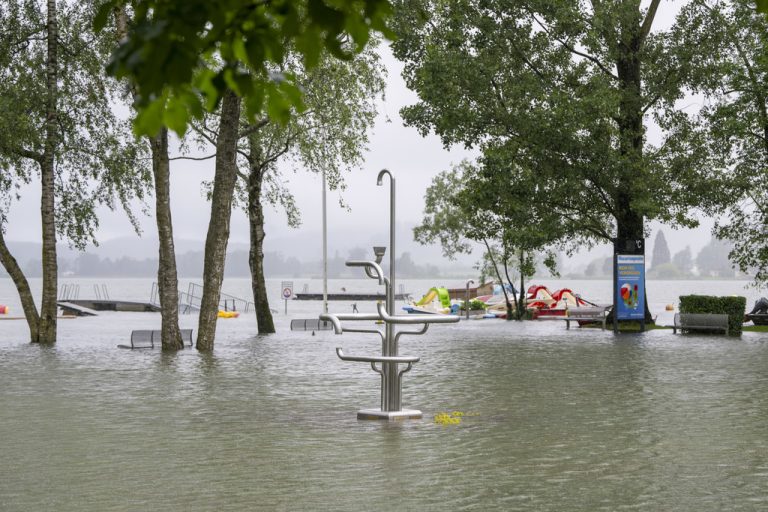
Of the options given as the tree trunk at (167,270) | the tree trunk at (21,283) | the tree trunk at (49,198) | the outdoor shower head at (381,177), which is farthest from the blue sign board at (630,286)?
the outdoor shower head at (381,177)

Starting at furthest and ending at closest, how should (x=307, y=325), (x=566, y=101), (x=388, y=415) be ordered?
1. (x=307, y=325)
2. (x=566, y=101)
3. (x=388, y=415)

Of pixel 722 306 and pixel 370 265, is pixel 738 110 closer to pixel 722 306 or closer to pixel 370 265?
pixel 722 306

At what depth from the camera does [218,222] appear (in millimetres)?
27062

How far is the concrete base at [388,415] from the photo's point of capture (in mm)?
12930

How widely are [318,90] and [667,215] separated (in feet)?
39.9

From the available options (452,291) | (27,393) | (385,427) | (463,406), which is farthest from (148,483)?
(452,291)

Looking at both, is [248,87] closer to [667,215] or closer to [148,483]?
[148,483]

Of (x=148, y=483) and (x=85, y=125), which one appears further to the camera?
(x=85, y=125)

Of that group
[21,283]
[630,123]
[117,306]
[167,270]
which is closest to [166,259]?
[167,270]

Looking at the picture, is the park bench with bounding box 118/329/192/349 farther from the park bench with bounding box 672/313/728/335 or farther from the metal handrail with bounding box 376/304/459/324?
the metal handrail with bounding box 376/304/459/324

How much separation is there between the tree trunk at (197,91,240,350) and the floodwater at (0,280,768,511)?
3.32 metres

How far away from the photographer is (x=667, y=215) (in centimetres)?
3691

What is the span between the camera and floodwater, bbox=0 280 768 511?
8.20 m

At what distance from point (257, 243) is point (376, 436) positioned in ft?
85.3
